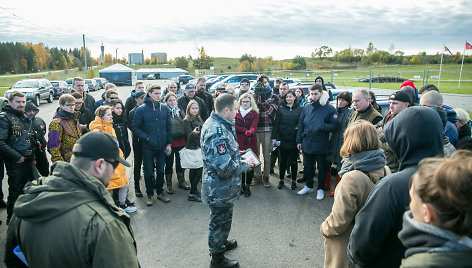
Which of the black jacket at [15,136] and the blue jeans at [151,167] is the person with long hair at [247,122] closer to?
the blue jeans at [151,167]

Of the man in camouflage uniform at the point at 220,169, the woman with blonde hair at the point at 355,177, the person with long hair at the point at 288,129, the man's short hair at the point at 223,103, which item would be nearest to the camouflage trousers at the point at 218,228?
the man in camouflage uniform at the point at 220,169

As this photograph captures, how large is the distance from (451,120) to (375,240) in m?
3.60

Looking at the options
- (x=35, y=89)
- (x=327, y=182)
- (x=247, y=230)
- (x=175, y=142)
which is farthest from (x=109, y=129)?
(x=35, y=89)

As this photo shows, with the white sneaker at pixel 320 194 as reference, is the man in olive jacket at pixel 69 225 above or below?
above

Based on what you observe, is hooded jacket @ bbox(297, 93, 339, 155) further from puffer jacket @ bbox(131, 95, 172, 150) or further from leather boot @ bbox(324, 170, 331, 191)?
puffer jacket @ bbox(131, 95, 172, 150)

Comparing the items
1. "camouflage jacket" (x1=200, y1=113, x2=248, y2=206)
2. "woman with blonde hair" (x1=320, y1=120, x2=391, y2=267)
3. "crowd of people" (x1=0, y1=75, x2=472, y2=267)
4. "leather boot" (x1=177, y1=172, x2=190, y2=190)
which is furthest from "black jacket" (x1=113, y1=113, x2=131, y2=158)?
"woman with blonde hair" (x1=320, y1=120, x2=391, y2=267)

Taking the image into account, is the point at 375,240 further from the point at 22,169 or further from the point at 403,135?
the point at 22,169

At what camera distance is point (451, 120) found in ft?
14.2

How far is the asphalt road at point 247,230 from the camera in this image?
3627 mm

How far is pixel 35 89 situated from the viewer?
20047 millimetres

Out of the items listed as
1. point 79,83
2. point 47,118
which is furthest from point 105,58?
point 79,83

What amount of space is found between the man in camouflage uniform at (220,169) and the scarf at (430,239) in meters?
2.06

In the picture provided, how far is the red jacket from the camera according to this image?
5.60 m

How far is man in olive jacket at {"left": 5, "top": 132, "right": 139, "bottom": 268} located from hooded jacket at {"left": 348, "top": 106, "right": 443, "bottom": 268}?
5.02 ft
